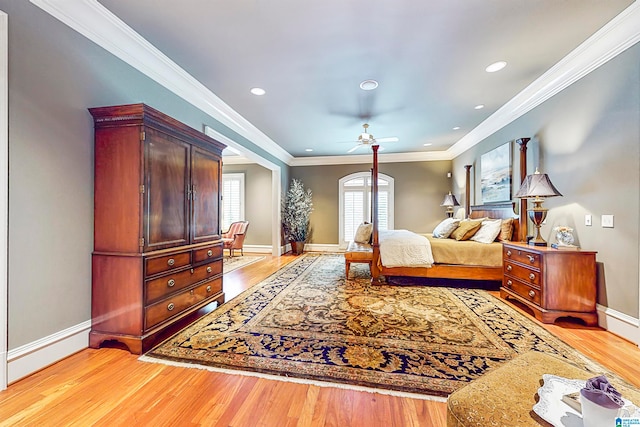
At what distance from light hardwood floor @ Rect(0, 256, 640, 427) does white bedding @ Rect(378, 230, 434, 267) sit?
215 centimetres

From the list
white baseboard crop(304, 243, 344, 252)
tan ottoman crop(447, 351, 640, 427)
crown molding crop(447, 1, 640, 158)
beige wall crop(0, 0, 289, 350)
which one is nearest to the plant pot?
white baseboard crop(304, 243, 344, 252)

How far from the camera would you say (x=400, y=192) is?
7555 millimetres

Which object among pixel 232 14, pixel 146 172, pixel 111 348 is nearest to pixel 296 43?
pixel 232 14

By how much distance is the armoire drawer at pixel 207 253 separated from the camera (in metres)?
→ 2.78

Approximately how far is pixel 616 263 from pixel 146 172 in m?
4.24

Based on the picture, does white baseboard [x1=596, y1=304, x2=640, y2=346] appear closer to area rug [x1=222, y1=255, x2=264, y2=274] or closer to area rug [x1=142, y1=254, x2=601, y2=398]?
area rug [x1=142, y1=254, x2=601, y2=398]

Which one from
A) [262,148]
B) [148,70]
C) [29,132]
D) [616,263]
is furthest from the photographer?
[262,148]

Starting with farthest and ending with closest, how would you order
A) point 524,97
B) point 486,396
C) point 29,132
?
point 524,97
point 29,132
point 486,396

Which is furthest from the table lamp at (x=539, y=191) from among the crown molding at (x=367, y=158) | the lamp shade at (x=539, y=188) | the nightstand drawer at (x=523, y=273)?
the crown molding at (x=367, y=158)

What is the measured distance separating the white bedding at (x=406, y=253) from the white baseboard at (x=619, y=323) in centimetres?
181

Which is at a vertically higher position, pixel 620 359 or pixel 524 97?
pixel 524 97

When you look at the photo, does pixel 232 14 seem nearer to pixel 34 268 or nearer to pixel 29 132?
pixel 29 132

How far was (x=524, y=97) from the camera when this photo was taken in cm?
379

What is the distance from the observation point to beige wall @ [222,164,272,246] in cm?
778
